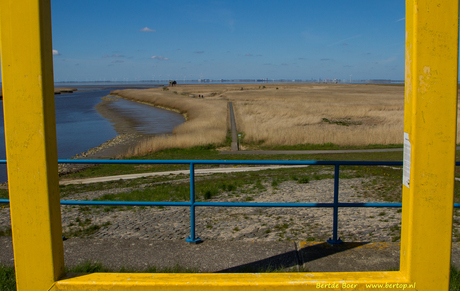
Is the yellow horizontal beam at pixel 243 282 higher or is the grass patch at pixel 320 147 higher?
the yellow horizontal beam at pixel 243 282

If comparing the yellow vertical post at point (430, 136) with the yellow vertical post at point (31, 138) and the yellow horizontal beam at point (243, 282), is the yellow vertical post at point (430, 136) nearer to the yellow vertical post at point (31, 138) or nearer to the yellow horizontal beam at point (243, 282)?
the yellow horizontal beam at point (243, 282)

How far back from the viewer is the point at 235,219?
27.2 ft

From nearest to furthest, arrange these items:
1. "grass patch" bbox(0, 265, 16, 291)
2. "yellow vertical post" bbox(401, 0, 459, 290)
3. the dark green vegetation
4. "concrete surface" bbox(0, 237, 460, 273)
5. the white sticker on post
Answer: "yellow vertical post" bbox(401, 0, 459, 290) → the white sticker on post → "grass patch" bbox(0, 265, 16, 291) → "concrete surface" bbox(0, 237, 460, 273) → the dark green vegetation

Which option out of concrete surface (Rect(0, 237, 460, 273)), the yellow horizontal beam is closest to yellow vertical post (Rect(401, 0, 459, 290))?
the yellow horizontal beam

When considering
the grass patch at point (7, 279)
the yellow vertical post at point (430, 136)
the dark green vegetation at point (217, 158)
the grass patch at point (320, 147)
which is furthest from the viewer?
the grass patch at point (320, 147)

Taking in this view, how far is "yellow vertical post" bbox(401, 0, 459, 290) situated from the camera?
8.64 feet

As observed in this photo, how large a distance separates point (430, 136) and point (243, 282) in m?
1.77

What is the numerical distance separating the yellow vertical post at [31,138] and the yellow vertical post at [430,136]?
2723 mm

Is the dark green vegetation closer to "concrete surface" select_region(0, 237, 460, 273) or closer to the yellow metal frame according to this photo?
"concrete surface" select_region(0, 237, 460, 273)

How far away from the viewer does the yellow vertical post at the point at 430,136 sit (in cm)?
263

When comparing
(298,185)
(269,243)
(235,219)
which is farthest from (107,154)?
(269,243)

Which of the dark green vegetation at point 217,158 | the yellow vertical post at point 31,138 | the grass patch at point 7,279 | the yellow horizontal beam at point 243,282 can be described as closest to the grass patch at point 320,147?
the dark green vegetation at point 217,158

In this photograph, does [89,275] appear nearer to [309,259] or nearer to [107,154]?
[309,259]

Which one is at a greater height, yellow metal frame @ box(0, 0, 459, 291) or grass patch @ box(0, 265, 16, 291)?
yellow metal frame @ box(0, 0, 459, 291)
